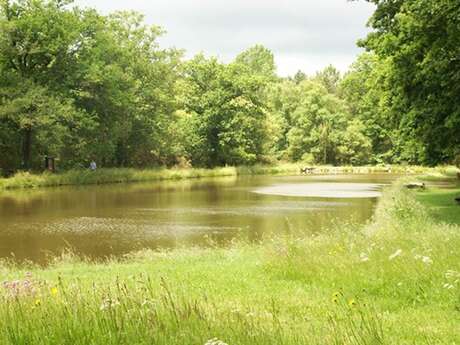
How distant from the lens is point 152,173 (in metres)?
60.5

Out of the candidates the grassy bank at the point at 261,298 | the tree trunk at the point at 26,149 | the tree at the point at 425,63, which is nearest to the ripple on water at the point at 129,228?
the grassy bank at the point at 261,298

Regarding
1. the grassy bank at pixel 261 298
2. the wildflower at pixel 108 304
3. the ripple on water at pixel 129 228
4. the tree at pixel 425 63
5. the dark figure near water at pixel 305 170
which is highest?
the tree at pixel 425 63

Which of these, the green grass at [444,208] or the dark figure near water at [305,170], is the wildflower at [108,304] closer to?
the green grass at [444,208]

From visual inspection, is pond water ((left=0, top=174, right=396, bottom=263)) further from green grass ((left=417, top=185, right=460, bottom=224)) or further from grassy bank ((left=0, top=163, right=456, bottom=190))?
grassy bank ((left=0, top=163, right=456, bottom=190))

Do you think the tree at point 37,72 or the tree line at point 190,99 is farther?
the tree at point 37,72

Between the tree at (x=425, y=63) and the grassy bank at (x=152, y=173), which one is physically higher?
the tree at (x=425, y=63)

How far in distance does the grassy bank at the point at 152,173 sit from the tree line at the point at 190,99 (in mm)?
2733

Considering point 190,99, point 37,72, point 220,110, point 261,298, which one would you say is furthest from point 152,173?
point 261,298

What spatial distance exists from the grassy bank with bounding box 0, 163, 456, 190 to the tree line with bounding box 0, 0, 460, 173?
2.73 metres

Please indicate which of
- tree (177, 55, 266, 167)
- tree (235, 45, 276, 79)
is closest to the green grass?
tree (177, 55, 266, 167)

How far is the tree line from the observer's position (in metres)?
21.0

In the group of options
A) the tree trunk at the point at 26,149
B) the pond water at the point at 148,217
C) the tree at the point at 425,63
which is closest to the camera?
the tree at the point at 425,63

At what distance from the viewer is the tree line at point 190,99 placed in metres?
21.0

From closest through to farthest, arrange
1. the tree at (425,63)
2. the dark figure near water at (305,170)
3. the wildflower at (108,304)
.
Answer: the wildflower at (108,304) → the tree at (425,63) → the dark figure near water at (305,170)
